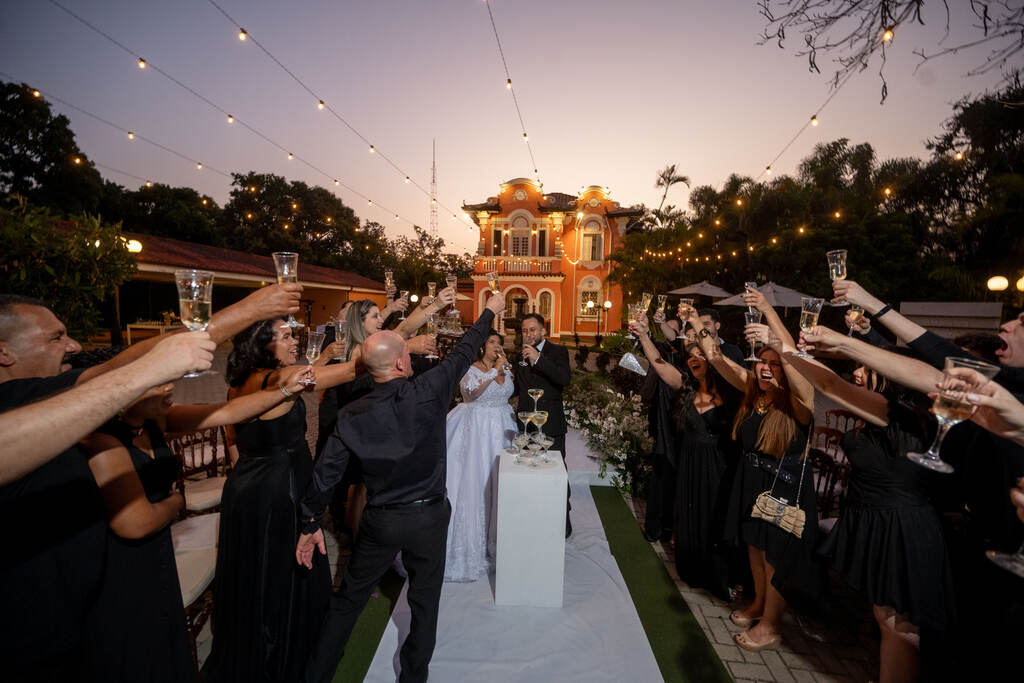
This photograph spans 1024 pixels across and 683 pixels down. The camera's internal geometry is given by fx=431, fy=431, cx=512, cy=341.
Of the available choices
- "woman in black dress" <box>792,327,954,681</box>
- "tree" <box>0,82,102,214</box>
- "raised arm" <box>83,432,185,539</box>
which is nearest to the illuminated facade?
"tree" <box>0,82,102,214</box>

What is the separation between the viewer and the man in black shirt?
231cm

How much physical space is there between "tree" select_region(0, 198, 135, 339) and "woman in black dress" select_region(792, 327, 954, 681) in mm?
7309

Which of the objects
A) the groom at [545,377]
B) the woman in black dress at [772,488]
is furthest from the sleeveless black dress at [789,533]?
the groom at [545,377]

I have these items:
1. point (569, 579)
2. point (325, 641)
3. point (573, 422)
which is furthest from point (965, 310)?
point (325, 641)

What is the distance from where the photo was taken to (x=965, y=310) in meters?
8.00

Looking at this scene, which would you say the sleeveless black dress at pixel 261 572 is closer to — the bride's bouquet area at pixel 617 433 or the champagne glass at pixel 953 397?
the champagne glass at pixel 953 397

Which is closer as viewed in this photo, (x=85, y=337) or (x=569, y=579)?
(x=569, y=579)

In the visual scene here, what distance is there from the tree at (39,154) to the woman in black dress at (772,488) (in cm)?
2420

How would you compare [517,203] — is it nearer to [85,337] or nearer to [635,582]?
[85,337]

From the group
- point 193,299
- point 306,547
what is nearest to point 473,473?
point 306,547

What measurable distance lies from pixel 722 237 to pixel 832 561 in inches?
844

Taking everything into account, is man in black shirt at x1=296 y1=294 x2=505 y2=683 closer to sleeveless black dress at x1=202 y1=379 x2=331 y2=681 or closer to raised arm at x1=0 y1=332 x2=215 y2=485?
sleeveless black dress at x1=202 y1=379 x2=331 y2=681

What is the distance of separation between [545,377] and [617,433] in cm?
199

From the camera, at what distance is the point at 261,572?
Answer: 2.35 metres
